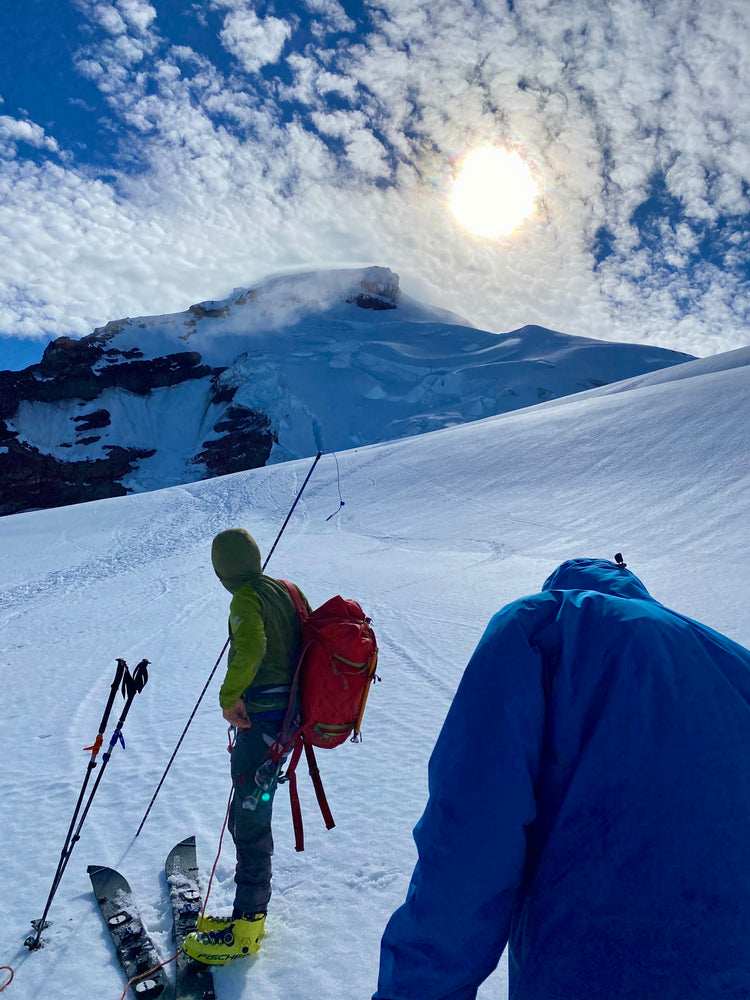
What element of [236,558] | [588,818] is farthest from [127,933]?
[588,818]

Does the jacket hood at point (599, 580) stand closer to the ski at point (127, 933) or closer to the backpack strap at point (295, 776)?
the backpack strap at point (295, 776)

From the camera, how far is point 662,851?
3.51ft

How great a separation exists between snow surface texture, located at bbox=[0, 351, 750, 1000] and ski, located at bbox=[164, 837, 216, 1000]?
3.2 inches

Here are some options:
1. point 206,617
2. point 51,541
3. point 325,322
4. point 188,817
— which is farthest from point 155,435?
point 188,817

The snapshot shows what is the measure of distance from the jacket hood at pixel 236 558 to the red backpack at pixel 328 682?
0.35 meters

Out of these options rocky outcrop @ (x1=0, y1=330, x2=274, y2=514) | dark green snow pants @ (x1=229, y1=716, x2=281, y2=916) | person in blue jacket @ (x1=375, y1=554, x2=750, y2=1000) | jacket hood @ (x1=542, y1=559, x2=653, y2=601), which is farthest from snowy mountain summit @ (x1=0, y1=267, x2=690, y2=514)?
person in blue jacket @ (x1=375, y1=554, x2=750, y2=1000)

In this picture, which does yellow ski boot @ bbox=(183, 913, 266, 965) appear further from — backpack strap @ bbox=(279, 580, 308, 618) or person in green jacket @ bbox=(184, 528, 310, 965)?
backpack strap @ bbox=(279, 580, 308, 618)

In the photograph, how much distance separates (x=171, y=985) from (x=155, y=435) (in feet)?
247

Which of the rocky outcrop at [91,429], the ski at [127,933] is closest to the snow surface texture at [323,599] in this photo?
the ski at [127,933]

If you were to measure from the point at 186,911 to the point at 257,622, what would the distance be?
5.62ft

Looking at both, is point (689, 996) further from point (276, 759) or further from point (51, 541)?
point (51, 541)

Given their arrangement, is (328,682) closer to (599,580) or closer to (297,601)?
(297,601)

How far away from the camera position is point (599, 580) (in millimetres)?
1424

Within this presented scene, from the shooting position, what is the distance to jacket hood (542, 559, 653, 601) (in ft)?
4.50
